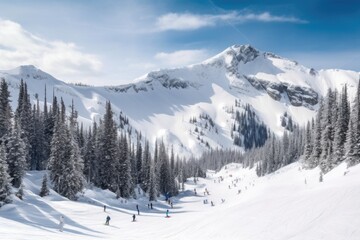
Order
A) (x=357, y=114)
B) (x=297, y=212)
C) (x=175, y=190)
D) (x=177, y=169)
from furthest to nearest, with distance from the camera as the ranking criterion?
(x=177, y=169)
(x=175, y=190)
(x=357, y=114)
(x=297, y=212)

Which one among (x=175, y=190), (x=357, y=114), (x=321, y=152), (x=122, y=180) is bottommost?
(x=175, y=190)

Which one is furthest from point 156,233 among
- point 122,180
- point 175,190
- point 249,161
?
point 249,161

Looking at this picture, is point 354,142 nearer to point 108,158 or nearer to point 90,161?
point 108,158

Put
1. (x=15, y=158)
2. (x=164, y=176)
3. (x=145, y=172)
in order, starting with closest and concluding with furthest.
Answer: (x=15, y=158)
(x=145, y=172)
(x=164, y=176)

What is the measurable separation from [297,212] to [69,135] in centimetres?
4221

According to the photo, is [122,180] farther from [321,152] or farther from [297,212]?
[297,212]

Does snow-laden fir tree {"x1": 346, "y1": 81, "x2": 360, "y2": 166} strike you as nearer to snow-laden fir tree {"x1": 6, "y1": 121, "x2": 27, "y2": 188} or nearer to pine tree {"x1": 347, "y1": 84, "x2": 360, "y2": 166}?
pine tree {"x1": 347, "y1": 84, "x2": 360, "y2": 166}

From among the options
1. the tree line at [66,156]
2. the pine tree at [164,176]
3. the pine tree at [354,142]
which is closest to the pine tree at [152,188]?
the tree line at [66,156]

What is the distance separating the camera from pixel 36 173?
6919 centimetres

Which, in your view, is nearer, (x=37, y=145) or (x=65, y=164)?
(x=65, y=164)

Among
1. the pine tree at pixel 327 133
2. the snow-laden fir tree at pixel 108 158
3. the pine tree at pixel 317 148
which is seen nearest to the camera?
the pine tree at pixel 327 133

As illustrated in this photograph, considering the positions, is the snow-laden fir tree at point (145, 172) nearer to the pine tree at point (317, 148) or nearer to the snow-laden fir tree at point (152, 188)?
the snow-laden fir tree at point (152, 188)

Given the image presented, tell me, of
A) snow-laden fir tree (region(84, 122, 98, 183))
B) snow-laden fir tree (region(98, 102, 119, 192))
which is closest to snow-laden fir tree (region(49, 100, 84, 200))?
snow-laden fir tree (region(98, 102, 119, 192))

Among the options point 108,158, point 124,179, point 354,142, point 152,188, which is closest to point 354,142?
point 354,142
